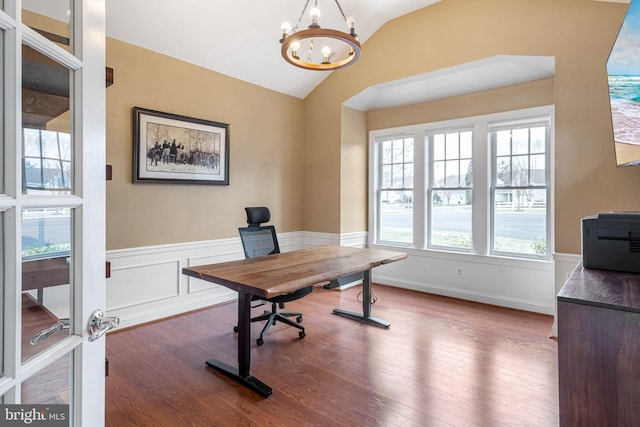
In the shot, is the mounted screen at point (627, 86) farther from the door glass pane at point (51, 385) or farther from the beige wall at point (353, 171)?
the beige wall at point (353, 171)

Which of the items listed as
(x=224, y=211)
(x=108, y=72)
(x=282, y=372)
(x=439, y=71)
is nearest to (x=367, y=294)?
(x=282, y=372)

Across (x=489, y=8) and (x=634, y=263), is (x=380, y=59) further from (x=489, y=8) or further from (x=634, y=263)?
(x=634, y=263)

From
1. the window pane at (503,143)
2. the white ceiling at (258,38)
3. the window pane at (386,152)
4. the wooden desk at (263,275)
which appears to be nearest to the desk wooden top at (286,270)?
the wooden desk at (263,275)

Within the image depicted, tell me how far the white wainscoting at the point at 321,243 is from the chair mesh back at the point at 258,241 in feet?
3.10

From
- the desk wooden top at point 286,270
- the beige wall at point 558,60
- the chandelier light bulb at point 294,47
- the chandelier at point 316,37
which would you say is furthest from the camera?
the beige wall at point 558,60

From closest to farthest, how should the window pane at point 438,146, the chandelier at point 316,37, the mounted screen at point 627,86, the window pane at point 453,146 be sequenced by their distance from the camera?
1. the mounted screen at point 627,86
2. the chandelier at point 316,37
3. the window pane at point 453,146
4. the window pane at point 438,146

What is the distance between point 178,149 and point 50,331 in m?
3.21

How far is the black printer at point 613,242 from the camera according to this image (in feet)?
6.15

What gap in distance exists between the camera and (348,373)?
96.7 inches

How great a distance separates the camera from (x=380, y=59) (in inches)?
167

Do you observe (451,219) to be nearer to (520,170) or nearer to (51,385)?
(520,170)

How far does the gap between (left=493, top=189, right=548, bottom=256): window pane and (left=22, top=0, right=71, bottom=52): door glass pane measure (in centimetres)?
437

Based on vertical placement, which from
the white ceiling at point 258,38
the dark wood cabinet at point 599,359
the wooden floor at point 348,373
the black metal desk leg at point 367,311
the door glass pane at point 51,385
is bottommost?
the wooden floor at point 348,373

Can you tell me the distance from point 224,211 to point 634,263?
148 inches
